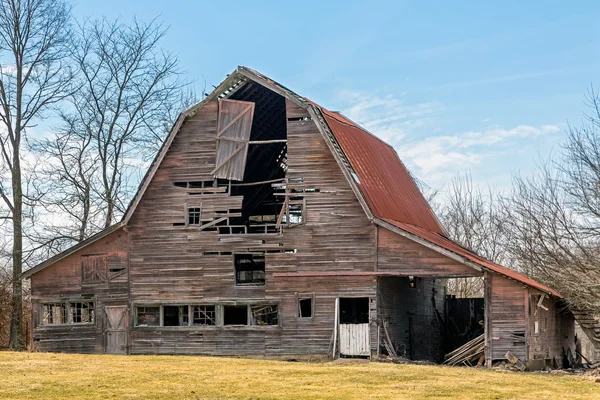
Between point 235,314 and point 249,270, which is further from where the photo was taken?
point 249,270

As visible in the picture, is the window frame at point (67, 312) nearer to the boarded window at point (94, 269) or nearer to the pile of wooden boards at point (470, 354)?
the boarded window at point (94, 269)

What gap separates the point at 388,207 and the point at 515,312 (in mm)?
6931

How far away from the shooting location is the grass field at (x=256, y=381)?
21.0m

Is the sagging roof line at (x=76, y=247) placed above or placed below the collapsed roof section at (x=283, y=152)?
below

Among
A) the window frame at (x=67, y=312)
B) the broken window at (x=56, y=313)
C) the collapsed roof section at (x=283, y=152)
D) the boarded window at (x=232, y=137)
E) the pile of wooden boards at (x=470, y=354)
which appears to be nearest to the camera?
the pile of wooden boards at (x=470, y=354)

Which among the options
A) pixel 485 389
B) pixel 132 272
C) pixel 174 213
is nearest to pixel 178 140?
pixel 174 213

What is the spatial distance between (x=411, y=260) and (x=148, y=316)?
34.1 feet

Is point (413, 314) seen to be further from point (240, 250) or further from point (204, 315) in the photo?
point (204, 315)

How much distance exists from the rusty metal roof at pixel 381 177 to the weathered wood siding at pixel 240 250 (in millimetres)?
1272

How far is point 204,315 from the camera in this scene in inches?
1332

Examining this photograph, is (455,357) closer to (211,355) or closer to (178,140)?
(211,355)

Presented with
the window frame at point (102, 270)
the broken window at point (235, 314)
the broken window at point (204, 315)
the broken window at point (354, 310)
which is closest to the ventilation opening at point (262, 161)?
the broken window at point (204, 315)

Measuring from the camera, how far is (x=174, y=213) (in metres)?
34.0

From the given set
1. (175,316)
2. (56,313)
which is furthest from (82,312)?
(175,316)
